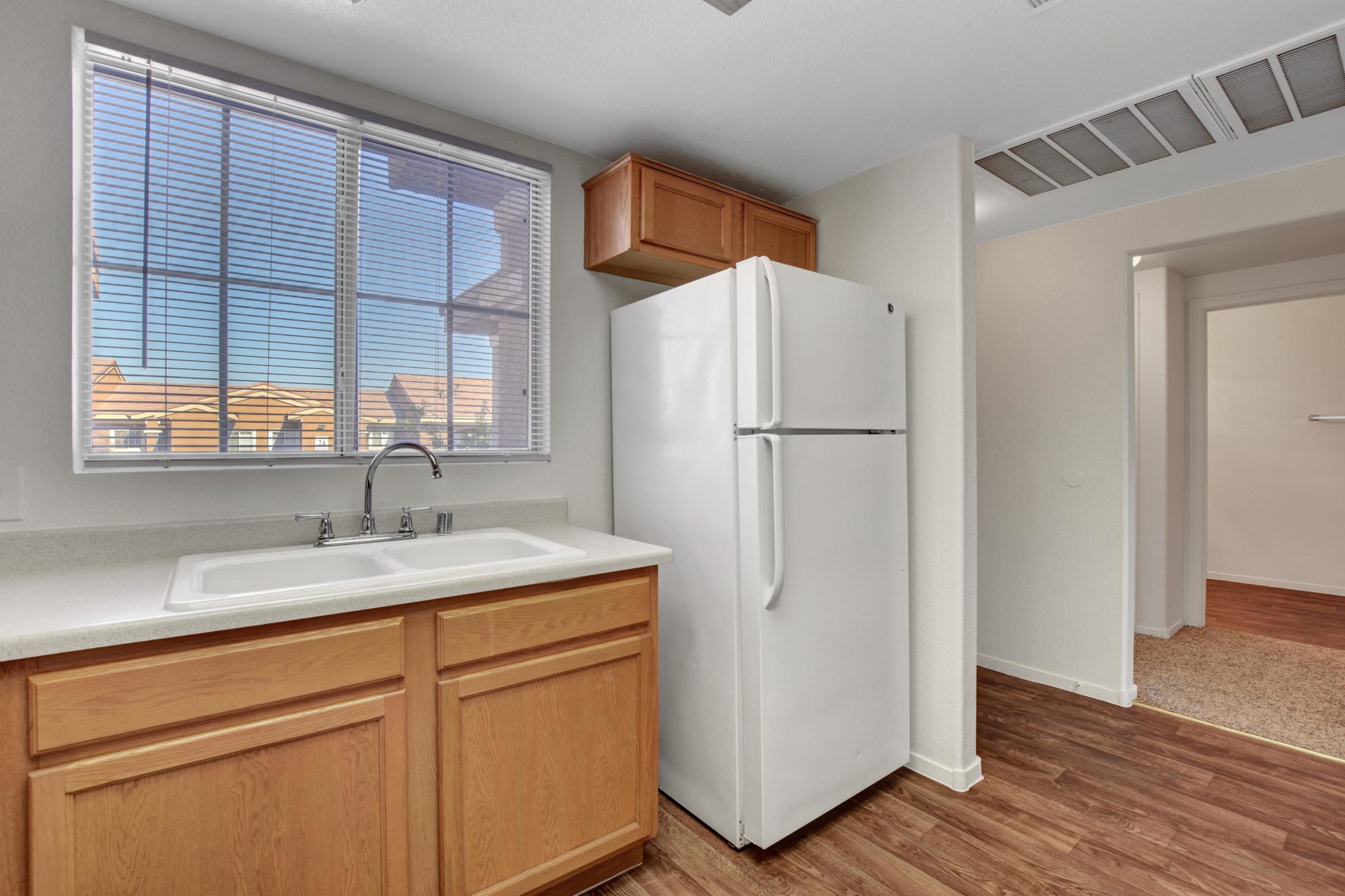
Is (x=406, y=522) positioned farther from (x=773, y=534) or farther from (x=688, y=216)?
(x=688, y=216)

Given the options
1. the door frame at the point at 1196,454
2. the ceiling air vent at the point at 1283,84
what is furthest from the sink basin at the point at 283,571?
the door frame at the point at 1196,454

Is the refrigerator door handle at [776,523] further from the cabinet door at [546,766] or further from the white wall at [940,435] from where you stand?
the white wall at [940,435]

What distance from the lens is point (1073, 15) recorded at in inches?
65.9

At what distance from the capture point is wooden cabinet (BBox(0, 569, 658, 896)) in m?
1.10

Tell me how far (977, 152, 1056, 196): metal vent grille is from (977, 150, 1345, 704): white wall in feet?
1.72

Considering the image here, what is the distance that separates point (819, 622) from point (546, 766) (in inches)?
36.2

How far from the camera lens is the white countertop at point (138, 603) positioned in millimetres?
1086

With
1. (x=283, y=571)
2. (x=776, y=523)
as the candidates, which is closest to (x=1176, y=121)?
(x=776, y=523)

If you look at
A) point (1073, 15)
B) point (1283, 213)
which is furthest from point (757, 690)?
point (1283, 213)

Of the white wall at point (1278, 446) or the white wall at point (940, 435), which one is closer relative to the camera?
the white wall at point (940, 435)

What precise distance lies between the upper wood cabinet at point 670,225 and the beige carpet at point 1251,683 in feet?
8.98

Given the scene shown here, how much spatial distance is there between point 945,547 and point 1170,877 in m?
1.08

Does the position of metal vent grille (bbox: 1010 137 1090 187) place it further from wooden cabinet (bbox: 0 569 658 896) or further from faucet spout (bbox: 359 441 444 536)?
faucet spout (bbox: 359 441 444 536)

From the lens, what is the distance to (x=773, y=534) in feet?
6.22
